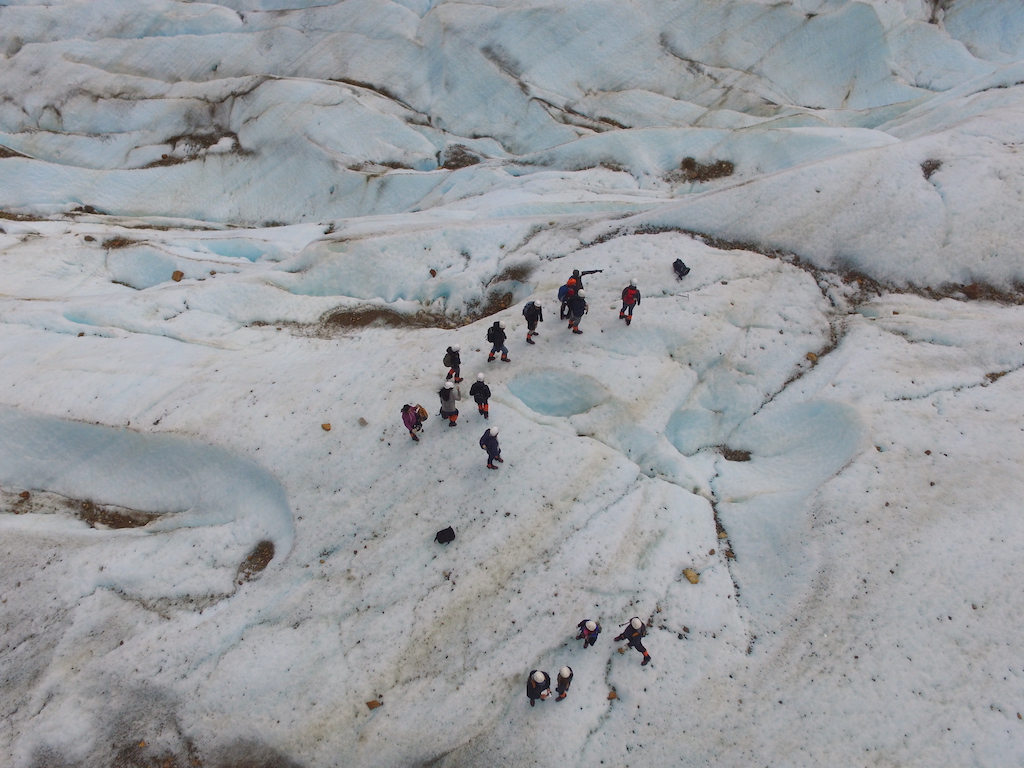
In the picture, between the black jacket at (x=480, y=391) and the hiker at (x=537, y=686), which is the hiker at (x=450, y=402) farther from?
the hiker at (x=537, y=686)

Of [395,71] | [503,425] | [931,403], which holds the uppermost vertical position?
[395,71]

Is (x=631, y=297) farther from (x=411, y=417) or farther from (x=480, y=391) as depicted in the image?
(x=411, y=417)

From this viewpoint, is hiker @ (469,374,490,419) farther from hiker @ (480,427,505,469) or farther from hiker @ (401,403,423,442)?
hiker @ (401,403,423,442)

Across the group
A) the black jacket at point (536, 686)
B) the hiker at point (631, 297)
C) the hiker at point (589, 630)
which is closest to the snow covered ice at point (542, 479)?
the hiker at point (589, 630)

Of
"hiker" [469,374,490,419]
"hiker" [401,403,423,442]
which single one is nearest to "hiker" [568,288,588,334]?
"hiker" [469,374,490,419]

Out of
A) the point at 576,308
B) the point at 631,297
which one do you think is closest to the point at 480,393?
the point at 576,308

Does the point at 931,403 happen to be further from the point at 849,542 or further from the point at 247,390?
the point at 247,390

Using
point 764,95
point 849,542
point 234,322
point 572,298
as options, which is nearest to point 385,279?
point 234,322
